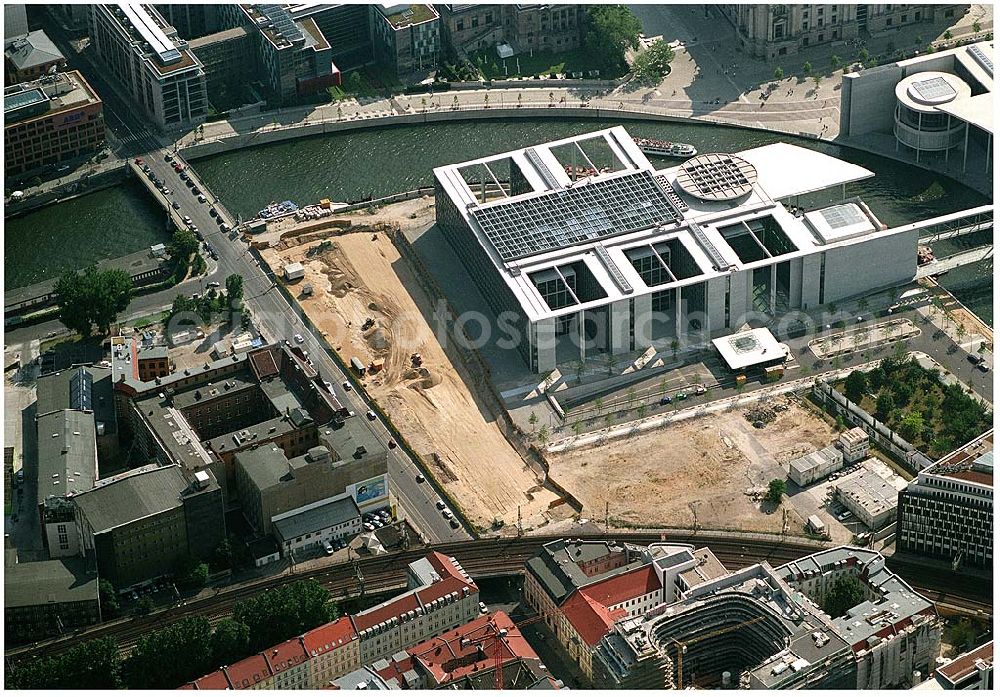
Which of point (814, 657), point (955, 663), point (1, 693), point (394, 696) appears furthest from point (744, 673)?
point (1, 693)

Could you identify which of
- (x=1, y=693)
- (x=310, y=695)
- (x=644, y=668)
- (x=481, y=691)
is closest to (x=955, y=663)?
(x=644, y=668)

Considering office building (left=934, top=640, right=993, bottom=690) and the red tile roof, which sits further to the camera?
the red tile roof

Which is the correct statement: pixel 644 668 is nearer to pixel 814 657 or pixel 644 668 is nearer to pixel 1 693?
pixel 814 657

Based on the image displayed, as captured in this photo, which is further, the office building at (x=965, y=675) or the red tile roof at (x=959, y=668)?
the red tile roof at (x=959, y=668)

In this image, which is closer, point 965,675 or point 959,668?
point 965,675

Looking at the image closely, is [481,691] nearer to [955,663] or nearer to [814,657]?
[814,657]

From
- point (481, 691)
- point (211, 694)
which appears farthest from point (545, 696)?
point (211, 694)

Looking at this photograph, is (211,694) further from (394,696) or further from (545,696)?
(545,696)
